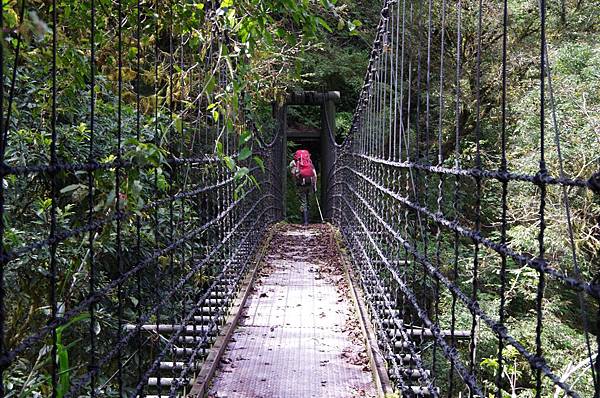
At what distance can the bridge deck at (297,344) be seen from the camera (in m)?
2.60

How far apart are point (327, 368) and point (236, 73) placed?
1206 millimetres

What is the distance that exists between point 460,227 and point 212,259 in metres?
1.85

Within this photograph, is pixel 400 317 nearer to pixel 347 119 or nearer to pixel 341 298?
pixel 341 298

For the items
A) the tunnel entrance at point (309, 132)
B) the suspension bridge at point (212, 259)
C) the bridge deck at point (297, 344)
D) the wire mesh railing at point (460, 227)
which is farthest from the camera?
the tunnel entrance at point (309, 132)

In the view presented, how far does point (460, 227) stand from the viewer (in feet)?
4.92

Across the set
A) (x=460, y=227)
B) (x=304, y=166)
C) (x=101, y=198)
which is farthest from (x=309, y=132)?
(x=460, y=227)

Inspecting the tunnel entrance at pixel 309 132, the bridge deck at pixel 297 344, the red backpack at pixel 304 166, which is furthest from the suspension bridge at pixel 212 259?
the tunnel entrance at pixel 309 132

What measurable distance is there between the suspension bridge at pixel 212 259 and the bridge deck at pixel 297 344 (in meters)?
0.01

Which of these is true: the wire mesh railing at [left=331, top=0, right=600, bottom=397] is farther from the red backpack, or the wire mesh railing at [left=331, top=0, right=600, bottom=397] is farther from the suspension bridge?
the red backpack

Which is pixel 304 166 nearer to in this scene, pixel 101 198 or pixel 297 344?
pixel 297 344

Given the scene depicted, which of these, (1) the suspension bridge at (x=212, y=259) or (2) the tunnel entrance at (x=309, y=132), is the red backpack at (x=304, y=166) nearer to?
(2) the tunnel entrance at (x=309, y=132)

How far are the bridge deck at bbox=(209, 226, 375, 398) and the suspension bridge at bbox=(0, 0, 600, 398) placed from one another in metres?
0.01

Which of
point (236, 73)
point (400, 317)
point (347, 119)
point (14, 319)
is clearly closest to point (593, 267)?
point (400, 317)

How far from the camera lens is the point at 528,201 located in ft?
18.5
